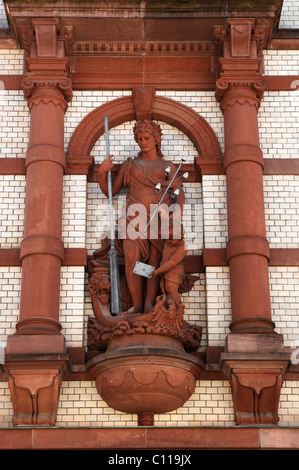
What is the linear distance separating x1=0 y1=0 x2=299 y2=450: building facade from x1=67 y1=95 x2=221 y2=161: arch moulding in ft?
0.07

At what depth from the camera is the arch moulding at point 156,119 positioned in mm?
15328

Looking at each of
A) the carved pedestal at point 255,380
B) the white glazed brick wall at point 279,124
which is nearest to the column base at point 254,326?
the carved pedestal at point 255,380

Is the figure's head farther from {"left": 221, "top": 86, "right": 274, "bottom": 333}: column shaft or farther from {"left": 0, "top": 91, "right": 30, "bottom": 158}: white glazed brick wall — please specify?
{"left": 0, "top": 91, "right": 30, "bottom": 158}: white glazed brick wall

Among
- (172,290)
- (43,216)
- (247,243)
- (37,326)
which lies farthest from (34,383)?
(247,243)

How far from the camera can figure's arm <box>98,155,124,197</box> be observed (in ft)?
48.3

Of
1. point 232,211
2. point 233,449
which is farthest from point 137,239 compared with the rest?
point 233,449

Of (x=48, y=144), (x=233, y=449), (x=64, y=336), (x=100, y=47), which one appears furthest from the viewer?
(x=100, y=47)

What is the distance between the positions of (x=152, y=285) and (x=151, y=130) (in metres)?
2.32

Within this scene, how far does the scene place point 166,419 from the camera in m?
13.6

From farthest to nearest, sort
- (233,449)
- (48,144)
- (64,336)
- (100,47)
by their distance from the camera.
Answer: (100,47), (48,144), (64,336), (233,449)

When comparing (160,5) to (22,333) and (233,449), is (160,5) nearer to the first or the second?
(22,333)

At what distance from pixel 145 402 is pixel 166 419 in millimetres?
422

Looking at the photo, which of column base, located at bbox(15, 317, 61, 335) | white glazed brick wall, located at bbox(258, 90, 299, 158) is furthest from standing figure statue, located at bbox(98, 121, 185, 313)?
white glazed brick wall, located at bbox(258, 90, 299, 158)

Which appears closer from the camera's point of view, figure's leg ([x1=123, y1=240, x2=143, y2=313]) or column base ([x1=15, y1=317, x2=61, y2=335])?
column base ([x1=15, y1=317, x2=61, y2=335])
